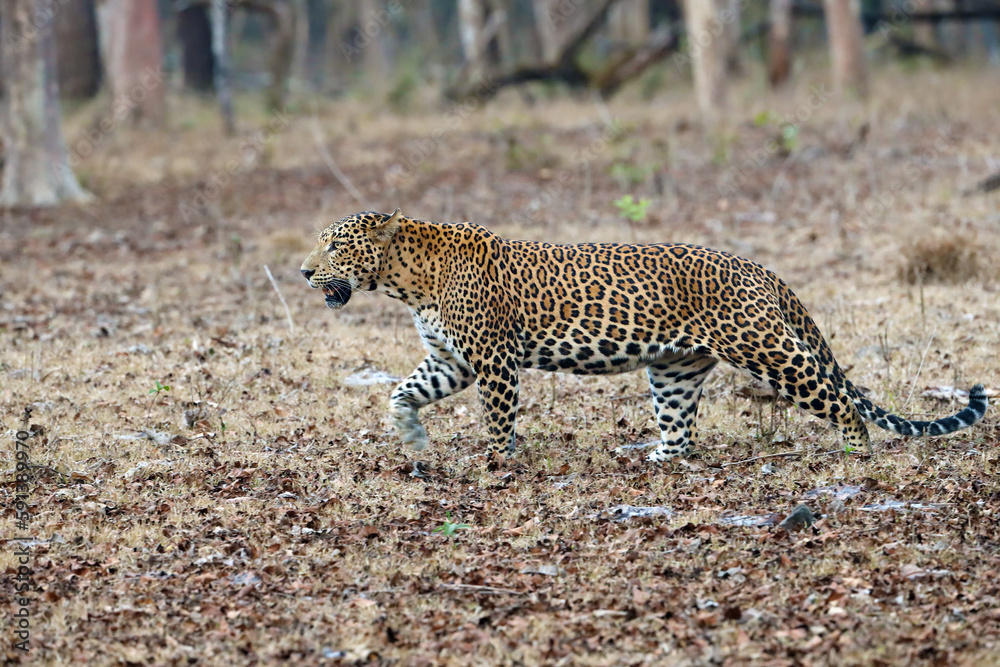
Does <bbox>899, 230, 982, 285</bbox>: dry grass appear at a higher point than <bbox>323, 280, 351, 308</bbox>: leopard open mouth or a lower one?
lower

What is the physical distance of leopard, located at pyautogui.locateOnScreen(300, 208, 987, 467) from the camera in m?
7.40

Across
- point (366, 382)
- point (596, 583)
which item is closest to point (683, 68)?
point (366, 382)

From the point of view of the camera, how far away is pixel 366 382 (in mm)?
10008

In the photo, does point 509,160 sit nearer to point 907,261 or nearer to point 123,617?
point 907,261

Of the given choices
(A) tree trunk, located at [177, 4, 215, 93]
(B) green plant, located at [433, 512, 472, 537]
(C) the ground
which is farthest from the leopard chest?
(A) tree trunk, located at [177, 4, 215, 93]

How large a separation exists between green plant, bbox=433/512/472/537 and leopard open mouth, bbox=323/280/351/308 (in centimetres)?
158

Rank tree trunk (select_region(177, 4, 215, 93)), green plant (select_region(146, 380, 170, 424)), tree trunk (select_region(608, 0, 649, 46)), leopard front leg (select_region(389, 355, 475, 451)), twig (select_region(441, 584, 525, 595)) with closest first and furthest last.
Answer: twig (select_region(441, 584, 525, 595))
leopard front leg (select_region(389, 355, 475, 451))
green plant (select_region(146, 380, 170, 424))
tree trunk (select_region(608, 0, 649, 46))
tree trunk (select_region(177, 4, 215, 93))

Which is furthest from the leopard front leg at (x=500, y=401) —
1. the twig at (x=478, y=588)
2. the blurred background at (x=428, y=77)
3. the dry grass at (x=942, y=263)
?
the blurred background at (x=428, y=77)

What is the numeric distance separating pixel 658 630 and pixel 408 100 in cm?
2323

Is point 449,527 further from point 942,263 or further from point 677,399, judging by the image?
point 942,263

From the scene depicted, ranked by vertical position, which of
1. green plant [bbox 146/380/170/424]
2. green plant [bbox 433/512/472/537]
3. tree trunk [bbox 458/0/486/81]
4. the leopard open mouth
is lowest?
green plant [bbox 433/512/472/537]

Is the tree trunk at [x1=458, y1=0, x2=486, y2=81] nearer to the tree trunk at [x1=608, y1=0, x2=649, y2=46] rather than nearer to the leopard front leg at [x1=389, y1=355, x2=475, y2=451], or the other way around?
the tree trunk at [x1=608, y1=0, x2=649, y2=46]

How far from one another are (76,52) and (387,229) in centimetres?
2576

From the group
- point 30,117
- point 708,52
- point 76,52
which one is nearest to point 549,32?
point 708,52
